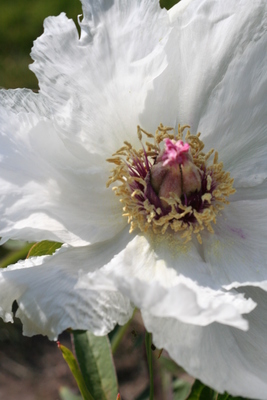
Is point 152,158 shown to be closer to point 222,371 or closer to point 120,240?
point 120,240

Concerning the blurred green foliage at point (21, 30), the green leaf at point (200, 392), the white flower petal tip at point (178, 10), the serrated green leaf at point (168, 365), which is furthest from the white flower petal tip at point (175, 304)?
the blurred green foliage at point (21, 30)

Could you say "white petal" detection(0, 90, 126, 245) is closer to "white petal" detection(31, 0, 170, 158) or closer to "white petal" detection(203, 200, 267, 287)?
"white petal" detection(31, 0, 170, 158)

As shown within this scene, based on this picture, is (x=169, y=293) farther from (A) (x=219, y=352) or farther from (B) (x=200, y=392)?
(B) (x=200, y=392)

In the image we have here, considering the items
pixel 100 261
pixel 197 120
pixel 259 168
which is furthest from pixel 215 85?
pixel 100 261

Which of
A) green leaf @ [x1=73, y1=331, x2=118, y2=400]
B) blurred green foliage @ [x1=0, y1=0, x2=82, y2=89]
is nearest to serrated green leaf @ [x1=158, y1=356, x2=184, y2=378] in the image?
green leaf @ [x1=73, y1=331, x2=118, y2=400]

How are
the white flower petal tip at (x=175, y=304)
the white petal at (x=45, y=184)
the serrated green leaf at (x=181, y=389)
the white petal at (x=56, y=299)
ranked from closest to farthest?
the white flower petal tip at (x=175, y=304) → the white petal at (x=56, y=299) → the white petal at (x=45, y=184) → the serrated green leaf at (x=181, y=389)

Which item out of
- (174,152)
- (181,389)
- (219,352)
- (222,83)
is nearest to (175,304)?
(219,352)

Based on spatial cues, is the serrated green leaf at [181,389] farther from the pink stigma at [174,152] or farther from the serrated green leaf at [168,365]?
the pink stigma at [174,152]
